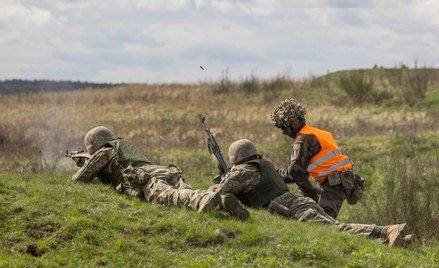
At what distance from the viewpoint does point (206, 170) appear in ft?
42.0

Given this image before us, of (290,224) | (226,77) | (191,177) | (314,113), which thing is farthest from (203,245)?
(226,77)

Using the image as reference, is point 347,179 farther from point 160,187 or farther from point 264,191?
point 160,187

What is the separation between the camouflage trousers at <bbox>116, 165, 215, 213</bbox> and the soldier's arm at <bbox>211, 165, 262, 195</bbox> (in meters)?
0.48

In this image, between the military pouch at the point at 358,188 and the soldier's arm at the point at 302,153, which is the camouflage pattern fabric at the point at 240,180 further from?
the military pouch at the point at 358,188

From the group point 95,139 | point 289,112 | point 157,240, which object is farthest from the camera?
point 95,139

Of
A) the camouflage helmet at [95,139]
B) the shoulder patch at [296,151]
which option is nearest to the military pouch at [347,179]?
the shoulder patch at [296,151]

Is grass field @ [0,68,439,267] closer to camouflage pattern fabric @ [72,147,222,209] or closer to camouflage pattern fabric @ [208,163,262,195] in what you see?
camouflage pattern fabric @ [72,147,222,209]

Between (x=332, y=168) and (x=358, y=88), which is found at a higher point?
(x=358, y=88)

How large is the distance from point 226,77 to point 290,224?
28872mm

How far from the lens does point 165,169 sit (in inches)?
293

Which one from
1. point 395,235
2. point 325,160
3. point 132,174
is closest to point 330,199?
point 325,160

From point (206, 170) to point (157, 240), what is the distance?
757 centimetres

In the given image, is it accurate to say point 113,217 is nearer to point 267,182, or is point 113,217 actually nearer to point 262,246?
point 262,246

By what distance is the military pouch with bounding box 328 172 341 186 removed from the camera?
6875 millimetres
